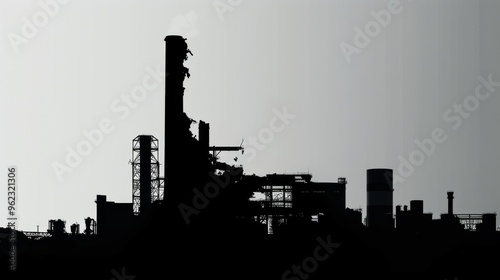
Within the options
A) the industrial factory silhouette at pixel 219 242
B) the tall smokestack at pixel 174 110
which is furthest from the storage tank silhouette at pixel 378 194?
the tall smokestack at pixel 174 110

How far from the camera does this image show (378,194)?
246 feet

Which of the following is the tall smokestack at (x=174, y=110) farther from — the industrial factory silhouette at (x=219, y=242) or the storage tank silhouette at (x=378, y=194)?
the storage tank silhouette at (x=378, y=194)

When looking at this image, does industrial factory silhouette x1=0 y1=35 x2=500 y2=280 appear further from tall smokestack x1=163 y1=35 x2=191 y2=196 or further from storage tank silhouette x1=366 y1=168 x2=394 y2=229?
storage tank silhouette x1=366 y1=168 x2=394 y2=229

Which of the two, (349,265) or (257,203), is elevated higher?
(257,203)

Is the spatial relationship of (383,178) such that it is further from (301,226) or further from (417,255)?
(301,226)

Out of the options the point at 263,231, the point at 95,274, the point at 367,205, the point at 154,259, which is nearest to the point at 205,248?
the point at 154,259

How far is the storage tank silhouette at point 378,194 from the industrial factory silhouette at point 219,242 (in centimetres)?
1561

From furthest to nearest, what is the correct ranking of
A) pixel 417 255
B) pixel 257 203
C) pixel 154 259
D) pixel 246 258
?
pixel 417 255
pixel 257 203
pixel 246 258
pixel 154 259

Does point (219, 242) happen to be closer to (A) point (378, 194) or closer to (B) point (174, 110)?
(B) point (174, 110)

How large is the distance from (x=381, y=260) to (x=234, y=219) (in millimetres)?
8245

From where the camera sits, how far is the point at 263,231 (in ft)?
155

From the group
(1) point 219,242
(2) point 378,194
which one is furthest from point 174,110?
(2) point 378,194

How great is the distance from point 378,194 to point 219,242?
120 feet

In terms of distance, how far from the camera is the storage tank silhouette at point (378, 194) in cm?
7388
